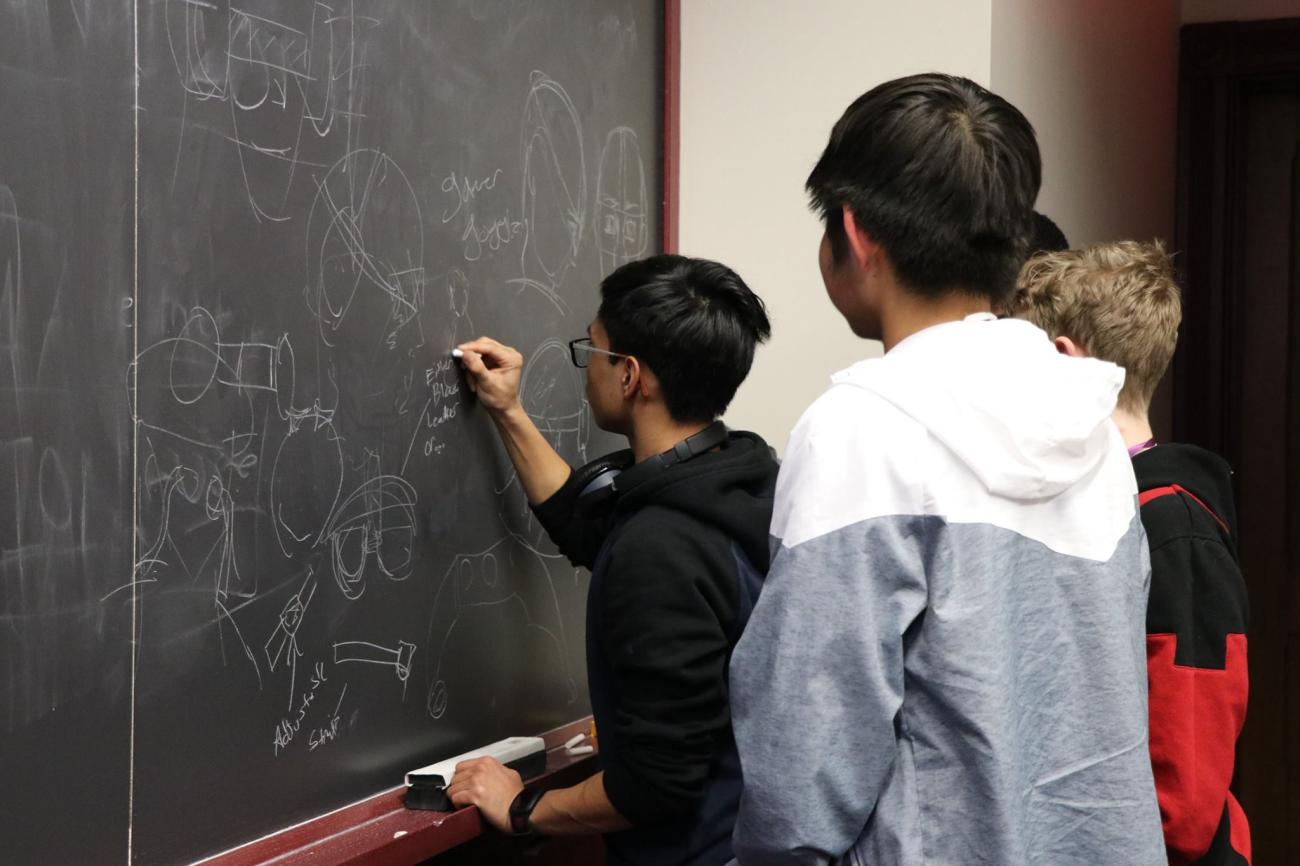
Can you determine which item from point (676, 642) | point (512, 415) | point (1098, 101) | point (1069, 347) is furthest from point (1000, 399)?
point (1098, 101)

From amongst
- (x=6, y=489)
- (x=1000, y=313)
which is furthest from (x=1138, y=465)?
(x=6, y=489)

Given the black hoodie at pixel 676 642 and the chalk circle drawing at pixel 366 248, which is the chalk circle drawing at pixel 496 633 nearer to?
the black hoodie at pixel 676 642

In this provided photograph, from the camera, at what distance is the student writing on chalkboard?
57.3 inches

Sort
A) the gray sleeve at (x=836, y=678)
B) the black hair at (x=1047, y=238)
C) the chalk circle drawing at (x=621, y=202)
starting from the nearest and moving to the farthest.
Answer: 1. the gray sleeve at (x=836, y=678)
2. the black hair at (x=1047, y=238)
3. the chalk circle drawing at (x=621, y=202)

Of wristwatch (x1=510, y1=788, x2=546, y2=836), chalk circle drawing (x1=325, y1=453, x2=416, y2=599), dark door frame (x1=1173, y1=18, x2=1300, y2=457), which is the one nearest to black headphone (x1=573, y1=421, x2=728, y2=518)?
chalk circle drawing (x1=325, y1=453, x2=416, y2=599)

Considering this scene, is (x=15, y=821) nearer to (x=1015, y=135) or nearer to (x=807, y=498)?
(x=807, y=498)

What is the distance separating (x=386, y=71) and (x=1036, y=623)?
98 cm

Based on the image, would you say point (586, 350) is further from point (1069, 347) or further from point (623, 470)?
point (1069, 347)

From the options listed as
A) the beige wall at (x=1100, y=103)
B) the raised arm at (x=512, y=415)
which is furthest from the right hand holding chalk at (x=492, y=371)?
the beige wall at (x=1100, y=103)

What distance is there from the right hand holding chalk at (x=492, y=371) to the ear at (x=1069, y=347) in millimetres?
700

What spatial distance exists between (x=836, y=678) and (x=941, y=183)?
0.44 m

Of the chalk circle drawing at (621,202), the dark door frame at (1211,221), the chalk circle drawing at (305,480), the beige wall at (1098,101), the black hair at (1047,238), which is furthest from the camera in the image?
the dark door frame at (1211,221)

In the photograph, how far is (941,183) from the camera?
1182 mm

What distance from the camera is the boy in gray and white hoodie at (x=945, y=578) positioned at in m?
1.08
